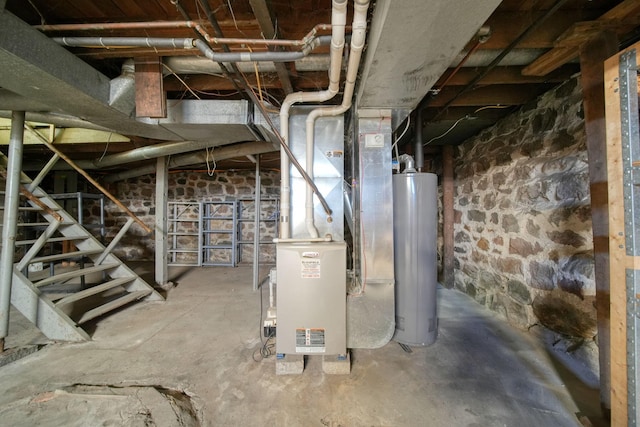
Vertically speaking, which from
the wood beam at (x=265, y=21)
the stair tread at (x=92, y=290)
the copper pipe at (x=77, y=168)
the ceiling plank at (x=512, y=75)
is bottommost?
the stair tread at (x=92, y=290)

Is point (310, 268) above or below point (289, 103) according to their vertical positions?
below

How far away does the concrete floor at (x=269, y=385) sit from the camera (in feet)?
3.57

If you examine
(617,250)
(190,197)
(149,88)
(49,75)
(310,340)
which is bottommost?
(310,340)

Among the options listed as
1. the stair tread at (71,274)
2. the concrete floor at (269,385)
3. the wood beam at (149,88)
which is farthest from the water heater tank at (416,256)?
the stair tread at (71,274)

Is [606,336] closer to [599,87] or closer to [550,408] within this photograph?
[550,408]

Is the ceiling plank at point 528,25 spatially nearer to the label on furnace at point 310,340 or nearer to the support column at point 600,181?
the support column at point 600,181

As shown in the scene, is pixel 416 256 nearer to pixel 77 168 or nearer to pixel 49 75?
pixel 49 75

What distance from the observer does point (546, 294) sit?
1.68 m

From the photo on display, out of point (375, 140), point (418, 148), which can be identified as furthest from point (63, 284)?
point (418, 148)

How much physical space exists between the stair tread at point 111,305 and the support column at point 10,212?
1.31ft

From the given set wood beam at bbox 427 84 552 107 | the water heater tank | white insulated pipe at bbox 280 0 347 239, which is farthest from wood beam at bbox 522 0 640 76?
white insulated pipe at bbox 280 0 347 239

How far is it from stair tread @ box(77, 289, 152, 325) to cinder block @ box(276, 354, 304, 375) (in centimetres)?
178

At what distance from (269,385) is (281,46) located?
1.95m

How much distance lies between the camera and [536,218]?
5.73 ft
